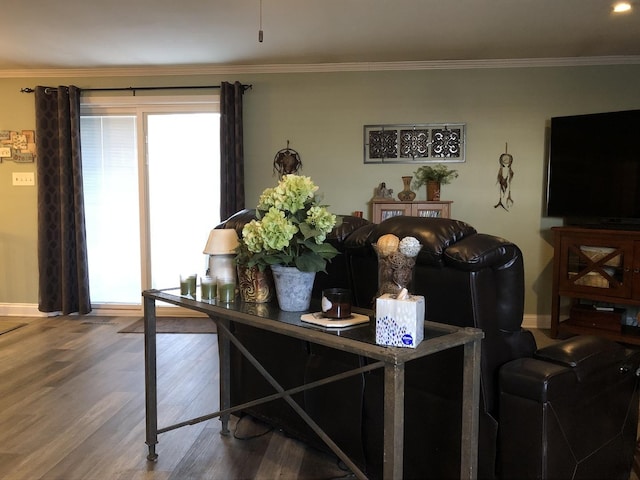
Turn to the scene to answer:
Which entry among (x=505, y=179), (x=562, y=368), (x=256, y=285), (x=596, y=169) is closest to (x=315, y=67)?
(x=505, y=179)

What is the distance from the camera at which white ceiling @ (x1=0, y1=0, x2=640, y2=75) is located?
133 inches

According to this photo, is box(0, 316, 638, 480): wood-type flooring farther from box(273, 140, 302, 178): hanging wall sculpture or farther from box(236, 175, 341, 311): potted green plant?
box(273, 140, 302, 178): hanging wall sculpture

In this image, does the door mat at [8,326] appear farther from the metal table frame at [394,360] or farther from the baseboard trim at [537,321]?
the baseboard trim at [537,321]

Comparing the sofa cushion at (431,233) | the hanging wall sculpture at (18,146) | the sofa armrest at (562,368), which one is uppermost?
the hanging wall sculpture at (18,146)

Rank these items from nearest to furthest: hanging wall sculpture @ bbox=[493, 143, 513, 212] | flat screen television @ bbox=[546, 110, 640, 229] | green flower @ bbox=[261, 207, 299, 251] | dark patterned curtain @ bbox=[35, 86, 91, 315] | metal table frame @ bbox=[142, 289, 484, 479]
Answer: metal table frame @ bbox=[142, 289, 484, 479] < green flower @ bbox=[261, 207, 299, 251] < flat screen television @ bbox=[546, 110, 640, 229] < hanging wall sculpture @ bbox=[493, 143, 513, 212] < dark patterned curtain @ bbox=[35, 86, 91, 315]

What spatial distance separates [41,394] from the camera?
10.2ft

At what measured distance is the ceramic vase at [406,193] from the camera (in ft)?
15.1

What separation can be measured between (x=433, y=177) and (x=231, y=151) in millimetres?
1947

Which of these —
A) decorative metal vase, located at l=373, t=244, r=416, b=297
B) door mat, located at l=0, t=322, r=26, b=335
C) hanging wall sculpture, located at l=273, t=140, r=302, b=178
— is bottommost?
door mat, located at l=0, t=322, r=26, b=335

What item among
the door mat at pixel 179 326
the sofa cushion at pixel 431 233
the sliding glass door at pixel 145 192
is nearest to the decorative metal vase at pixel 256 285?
the sofa cushion at pixel 431 233

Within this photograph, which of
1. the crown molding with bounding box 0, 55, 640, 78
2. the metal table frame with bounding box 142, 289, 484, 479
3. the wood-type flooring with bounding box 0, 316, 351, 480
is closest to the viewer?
the metal table frame with bounding box 142, 289, 484, 479

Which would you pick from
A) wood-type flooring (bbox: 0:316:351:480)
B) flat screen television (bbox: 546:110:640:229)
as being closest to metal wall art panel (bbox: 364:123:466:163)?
flat screen television (bbox: 546:110:640:229)

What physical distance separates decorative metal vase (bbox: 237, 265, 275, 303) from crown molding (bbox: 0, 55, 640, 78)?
3441 mm

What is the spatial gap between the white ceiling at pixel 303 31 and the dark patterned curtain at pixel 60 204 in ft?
1.50
